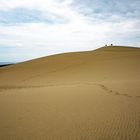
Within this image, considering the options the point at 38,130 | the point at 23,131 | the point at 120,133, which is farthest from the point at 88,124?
the point at 23,131

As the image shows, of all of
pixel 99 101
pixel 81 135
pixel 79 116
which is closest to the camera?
pixel 81 135

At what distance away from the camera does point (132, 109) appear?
5199 mm

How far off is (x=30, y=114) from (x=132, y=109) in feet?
11.2

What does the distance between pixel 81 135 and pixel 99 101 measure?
2.77 meters

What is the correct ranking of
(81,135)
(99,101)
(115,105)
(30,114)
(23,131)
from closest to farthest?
(81,135) → (23,131) → (30,114) → (115,105) → (99,101)

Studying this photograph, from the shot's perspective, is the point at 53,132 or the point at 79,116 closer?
the point at 53,132

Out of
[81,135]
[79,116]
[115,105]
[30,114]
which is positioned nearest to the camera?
[81,135]

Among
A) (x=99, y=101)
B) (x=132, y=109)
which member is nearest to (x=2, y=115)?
(x=99, y=101)

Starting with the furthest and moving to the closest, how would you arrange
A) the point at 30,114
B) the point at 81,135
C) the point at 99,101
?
the point at 99,101
the point at 30,114
the point at 81,135

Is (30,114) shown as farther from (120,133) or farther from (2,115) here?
(120,133)

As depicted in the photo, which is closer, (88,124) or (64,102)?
(88,124)

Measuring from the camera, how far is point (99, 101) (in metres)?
6.39

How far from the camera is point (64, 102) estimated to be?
6.52 metres

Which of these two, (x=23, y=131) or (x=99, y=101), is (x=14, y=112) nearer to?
(x=23, y=131)
